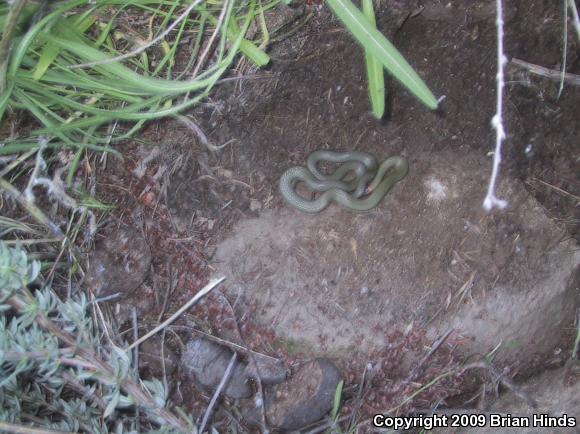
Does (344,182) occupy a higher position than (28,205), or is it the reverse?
(28,205)

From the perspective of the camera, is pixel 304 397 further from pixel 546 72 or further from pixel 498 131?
pixel 546 72

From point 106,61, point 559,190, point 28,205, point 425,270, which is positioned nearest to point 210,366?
point 28,205

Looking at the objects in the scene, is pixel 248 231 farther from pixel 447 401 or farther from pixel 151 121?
pixel 447 401

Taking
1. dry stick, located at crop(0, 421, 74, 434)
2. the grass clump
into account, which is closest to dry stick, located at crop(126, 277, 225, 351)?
dry stick, located at crop(0, 421, 74, 434)

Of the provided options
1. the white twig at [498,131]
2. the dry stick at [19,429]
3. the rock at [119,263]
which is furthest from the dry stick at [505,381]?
the dry stick at [19,429]

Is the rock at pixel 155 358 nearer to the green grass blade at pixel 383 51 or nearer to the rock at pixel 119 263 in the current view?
the rock at pixel 119 263

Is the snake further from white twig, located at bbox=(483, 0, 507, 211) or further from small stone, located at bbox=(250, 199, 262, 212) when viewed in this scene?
white twig, located at bbox=(483, 0, 507, 211)
